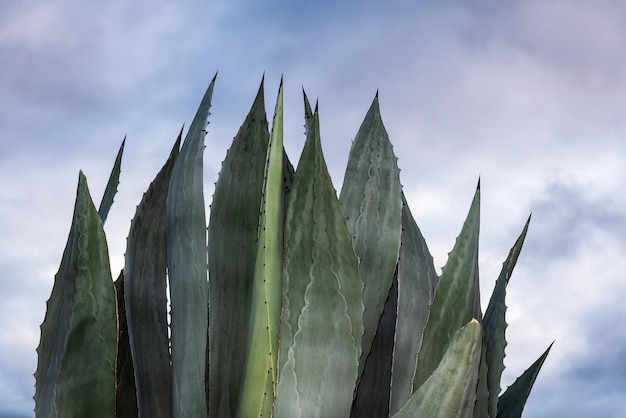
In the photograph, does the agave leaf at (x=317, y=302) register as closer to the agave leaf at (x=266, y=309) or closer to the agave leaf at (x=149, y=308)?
the agave leaf at (x=266, y=309)

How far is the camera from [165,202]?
146 centimetres

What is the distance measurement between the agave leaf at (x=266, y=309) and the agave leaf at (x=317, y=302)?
1.5 inches

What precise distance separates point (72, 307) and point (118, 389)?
206 mm

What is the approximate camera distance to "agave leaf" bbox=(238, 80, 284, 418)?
1.21m

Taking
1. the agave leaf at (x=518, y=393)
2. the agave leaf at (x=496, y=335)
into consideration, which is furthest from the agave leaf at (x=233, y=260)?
the agave leaf at (x=518, y=393)

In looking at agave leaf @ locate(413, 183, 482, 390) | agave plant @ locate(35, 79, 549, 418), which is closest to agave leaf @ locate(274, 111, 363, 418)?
agave plant @ locate(35, 79, 549, 418)

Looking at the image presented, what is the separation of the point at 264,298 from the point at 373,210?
0.85 feet

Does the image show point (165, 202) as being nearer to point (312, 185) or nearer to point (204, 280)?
point (204, 280)

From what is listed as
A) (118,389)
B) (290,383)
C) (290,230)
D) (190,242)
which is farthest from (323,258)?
(118,389)

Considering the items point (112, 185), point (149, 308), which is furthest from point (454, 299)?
point (112, 185)

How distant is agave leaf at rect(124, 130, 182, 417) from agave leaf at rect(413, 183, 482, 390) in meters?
0.40

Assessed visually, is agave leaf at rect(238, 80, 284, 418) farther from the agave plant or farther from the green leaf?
the green leaf

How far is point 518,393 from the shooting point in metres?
1.53

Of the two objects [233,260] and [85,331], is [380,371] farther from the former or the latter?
[85,331]
